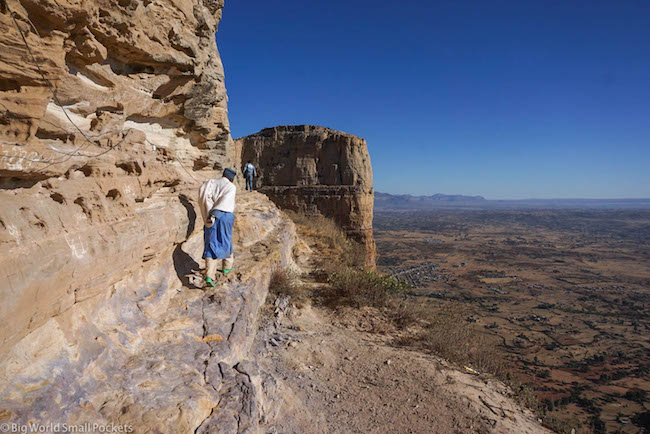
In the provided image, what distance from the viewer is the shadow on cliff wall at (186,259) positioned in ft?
13.1

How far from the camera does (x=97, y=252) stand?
2.55m

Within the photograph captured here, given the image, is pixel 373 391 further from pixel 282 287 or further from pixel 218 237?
pixel 218 237

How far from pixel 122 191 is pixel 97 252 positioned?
0.70 meters

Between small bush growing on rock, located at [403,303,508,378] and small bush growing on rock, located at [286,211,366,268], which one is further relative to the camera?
small bush growing on rock, located at [286,211,366,268]

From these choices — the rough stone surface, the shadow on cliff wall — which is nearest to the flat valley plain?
the rough stone surface

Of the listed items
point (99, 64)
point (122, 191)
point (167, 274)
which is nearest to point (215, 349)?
point (167, 274)

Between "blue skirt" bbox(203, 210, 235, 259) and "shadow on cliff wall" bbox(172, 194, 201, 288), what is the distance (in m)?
0.28

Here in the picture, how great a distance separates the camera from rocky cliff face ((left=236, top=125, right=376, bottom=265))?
18422 millimetres

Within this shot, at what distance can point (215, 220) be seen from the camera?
13.2 feet

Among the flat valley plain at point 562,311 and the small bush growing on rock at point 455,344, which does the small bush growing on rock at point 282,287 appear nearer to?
the small bush growing on rock at point 455,344

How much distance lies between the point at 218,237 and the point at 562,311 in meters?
25.3

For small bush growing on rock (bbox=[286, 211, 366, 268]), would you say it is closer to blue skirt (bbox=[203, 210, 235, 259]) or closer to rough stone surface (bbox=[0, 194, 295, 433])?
blue skirt (bbox=[203, 210, 235, 259])

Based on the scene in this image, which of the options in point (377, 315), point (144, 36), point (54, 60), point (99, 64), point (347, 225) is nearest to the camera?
point (54, 60)

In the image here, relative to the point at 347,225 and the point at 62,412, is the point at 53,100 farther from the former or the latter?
the point at 347,225
